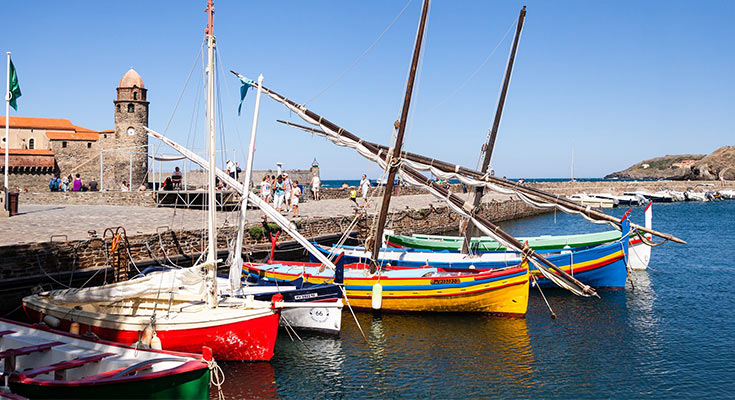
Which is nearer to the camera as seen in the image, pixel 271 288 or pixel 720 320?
pixel 271 288

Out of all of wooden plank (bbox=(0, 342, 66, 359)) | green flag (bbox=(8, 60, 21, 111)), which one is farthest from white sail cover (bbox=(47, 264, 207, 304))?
green flag (bbox=(8, 60, 21, 111))

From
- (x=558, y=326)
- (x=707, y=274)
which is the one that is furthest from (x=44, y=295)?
(x=707, y=274)

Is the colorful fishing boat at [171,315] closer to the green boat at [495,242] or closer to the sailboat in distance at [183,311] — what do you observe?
the sailboat in distance at [183,311]

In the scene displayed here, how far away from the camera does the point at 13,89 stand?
22984 millimetres

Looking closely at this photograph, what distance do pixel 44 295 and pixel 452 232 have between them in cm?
2872

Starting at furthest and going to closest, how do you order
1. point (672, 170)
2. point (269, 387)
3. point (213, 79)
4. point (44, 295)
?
1. point (672, 170)
2. point (44, 295)
3. point (213, 79)
4. point (269, 387)

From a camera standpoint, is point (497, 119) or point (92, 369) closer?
point (92, 369)

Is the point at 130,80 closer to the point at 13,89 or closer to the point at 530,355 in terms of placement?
the point at 13,89

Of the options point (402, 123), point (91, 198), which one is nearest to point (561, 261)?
point (402, 123)

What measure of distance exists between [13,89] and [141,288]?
628 inches

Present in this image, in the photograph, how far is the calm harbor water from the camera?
36.0 feet

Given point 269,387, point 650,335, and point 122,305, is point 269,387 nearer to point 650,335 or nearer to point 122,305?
point 122,305

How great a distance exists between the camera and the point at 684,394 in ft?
35.8

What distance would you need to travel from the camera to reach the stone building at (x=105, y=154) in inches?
2169
